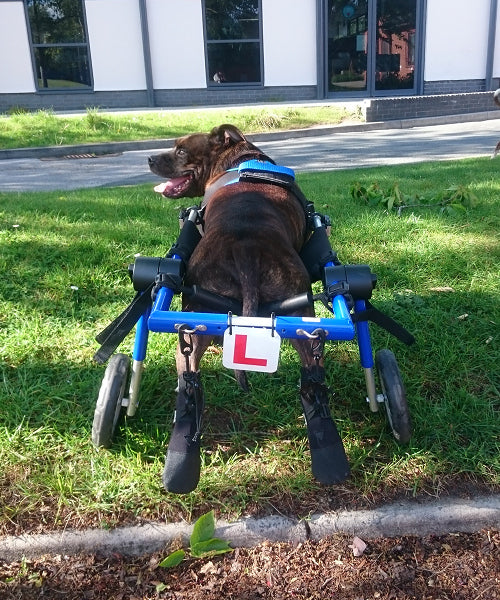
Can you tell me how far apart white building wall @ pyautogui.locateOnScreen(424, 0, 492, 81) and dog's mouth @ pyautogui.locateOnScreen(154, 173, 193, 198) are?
1770 cm

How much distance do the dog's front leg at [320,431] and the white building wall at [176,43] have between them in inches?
700

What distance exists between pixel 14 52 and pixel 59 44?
1362 mm

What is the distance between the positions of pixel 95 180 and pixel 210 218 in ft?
23.7

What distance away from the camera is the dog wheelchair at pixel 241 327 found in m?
2.03

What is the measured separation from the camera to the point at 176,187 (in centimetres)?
392

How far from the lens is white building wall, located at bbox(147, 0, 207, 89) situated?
1758 cm

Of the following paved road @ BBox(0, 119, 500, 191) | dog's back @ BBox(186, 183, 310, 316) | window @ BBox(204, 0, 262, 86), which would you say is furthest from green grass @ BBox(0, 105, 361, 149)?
dog's back @ BBox(186, 183, 310, 316)

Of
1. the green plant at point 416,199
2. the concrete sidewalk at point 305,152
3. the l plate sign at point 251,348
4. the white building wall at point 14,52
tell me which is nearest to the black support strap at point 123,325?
the l plate sign at point 251,348

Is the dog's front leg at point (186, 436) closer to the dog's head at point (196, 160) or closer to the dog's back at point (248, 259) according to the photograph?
the dog's back at point (248, 259)

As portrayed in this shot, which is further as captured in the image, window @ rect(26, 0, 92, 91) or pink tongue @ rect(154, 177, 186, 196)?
window @ rect(26, 0, 92, 91)

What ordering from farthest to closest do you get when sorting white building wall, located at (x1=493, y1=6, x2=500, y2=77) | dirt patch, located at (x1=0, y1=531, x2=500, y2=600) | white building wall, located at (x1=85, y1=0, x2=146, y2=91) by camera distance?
white building wall, located at (x1=493, y1=6, x2=500, y2=77) → white building wall, located at (x1=85, y1=0, x2=146, y2=91) → dirt patch, located at (x1=0, y1=531, x2=500, y2=600)

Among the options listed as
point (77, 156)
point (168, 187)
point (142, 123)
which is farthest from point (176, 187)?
point (142, 123)

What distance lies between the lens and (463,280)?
402cm

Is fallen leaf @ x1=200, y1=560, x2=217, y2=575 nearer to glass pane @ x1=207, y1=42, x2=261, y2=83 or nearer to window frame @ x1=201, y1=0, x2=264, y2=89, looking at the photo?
window frame @ x1=201, y1=0, x2=264, y2=89
